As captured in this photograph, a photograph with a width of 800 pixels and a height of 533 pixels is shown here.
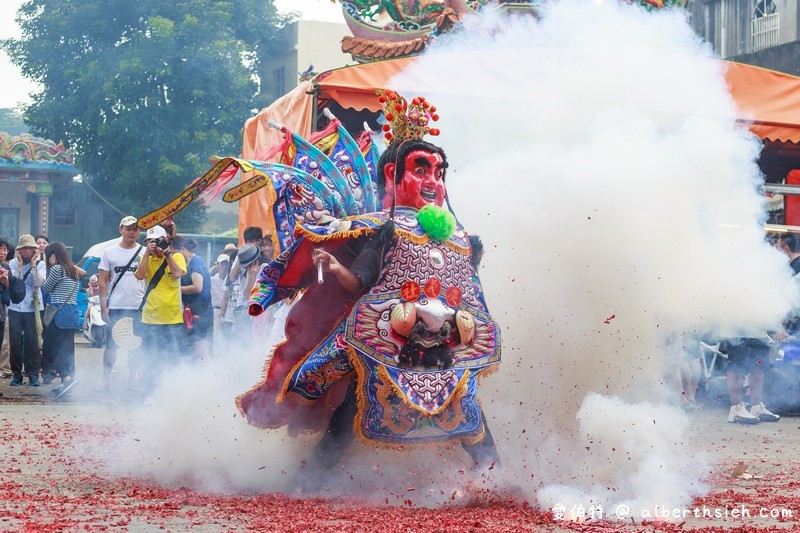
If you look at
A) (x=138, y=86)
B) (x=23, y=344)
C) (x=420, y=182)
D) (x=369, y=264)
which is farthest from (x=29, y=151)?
(x=369, y=264)

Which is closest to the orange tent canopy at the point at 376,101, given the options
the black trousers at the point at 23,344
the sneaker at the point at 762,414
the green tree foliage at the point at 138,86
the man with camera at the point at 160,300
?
the man with camera at the point at 160,300

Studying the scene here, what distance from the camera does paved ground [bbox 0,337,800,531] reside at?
451 centimetres

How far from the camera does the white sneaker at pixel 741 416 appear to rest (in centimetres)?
904

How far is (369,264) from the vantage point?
5.27 m

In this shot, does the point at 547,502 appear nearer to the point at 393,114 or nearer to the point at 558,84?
the point at 393,114

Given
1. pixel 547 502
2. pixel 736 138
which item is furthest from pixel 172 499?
pixel 736 138

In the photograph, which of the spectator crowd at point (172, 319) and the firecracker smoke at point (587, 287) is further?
the spectator crowd at point (172, 319)

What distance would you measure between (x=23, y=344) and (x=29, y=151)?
19718 mm

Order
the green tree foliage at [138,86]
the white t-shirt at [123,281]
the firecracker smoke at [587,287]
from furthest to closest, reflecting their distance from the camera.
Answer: the green tree foliage at [138,86], the white t-shirt at [123,281], the firecracker smoke at [587,287]

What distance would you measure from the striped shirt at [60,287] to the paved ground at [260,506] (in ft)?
10.9

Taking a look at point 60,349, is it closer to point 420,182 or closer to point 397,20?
point 397,20

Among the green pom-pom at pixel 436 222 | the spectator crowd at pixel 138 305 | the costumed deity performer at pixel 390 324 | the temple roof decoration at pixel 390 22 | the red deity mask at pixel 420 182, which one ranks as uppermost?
the temple roof decoration at pixel 390 22

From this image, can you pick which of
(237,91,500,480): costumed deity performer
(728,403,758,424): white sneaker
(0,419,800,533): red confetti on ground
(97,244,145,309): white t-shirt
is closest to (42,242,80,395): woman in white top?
(97,244,145,309): white t-shirt

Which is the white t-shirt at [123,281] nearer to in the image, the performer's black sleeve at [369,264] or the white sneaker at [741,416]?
the performer's black sleeve at [369,264]
